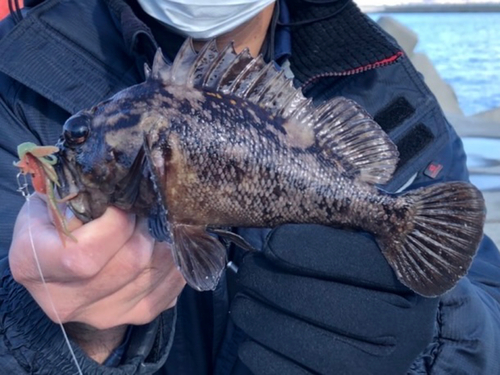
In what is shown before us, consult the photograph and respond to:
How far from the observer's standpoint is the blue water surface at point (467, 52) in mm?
16516

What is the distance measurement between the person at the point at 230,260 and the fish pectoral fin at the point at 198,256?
92 millimetres

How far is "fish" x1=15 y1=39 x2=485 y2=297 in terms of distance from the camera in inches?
66.1

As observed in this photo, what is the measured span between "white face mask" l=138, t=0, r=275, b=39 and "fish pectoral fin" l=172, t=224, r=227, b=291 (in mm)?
1081

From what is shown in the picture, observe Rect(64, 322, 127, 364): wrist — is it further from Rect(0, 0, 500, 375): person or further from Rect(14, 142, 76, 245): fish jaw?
Rect(14, 142, 76, 245): fish jaw

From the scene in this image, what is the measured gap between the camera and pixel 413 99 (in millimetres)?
2713

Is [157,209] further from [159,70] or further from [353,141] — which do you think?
[353,141]

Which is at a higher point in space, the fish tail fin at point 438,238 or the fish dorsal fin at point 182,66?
the fish dorsal fin at point 182,66

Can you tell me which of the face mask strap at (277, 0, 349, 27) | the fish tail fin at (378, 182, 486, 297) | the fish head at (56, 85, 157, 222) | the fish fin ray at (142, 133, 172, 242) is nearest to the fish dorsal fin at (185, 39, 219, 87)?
the fish head at (56, 85, 157, 222)

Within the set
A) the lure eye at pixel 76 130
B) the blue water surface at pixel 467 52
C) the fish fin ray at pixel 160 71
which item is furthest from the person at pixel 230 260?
the blue water surface at pixel 467 52

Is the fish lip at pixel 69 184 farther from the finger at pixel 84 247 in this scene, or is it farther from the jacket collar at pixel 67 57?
the jacket collar at pixel 67 57

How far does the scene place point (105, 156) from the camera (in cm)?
171

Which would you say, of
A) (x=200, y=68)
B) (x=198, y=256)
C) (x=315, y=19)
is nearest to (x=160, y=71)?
(x=200, y=68)

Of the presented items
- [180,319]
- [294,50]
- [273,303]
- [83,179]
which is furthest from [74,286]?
[294,50]

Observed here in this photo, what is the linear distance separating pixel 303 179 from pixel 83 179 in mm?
608
